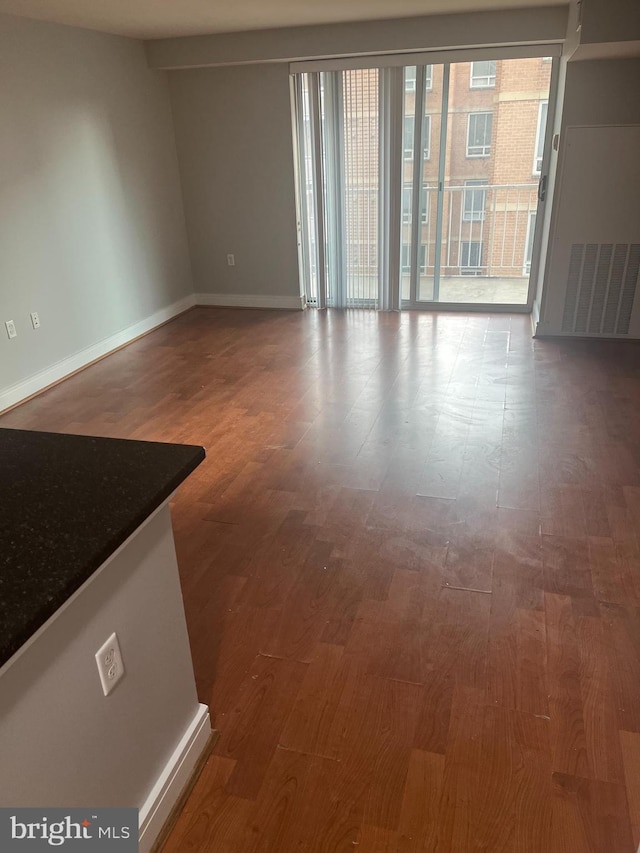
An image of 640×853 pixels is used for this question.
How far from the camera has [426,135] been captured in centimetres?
514

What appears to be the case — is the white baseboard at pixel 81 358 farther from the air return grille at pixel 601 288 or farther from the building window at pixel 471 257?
the air return grille at pixel 601 288

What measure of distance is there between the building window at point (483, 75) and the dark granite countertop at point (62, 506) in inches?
190

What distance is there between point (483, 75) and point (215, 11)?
2.23m

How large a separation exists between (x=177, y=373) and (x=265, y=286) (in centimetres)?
192

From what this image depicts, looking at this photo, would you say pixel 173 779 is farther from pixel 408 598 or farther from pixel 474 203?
pixel 474 203

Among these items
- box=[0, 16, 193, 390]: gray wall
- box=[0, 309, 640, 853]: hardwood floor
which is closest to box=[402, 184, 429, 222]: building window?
box=[0, 309, 640, 853]: hardwood floor

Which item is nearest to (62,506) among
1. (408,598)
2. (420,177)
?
(408,598)

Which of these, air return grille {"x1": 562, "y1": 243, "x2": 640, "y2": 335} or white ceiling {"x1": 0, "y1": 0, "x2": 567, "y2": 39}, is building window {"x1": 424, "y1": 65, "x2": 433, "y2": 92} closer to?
white ceiling {"x1": 0, "y1": 0, "x2": 567, "y2": 39}

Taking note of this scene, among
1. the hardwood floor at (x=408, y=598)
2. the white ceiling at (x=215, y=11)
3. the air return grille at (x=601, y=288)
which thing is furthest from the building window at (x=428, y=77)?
the hardwood floor at (x=408, y=598)

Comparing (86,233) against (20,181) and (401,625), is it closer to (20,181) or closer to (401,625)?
(20,181)

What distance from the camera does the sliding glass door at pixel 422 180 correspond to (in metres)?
4.95

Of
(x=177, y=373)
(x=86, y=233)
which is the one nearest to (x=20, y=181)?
(x=86, y=233)

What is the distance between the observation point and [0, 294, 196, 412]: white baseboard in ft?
13.1

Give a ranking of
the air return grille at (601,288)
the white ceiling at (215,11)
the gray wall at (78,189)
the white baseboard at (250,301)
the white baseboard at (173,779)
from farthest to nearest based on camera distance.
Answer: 1. the white baseboard at (250,301)
2. the air return grille at (601,288)
3. the gray wall at (78,189)
4. the white ceiling at (215,11)
5. the white baseboard at (173,779)
